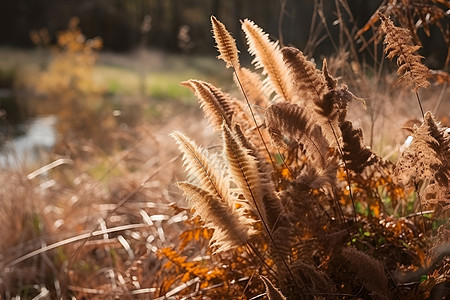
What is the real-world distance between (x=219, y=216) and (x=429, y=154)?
0.32 m

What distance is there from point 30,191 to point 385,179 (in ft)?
5.13

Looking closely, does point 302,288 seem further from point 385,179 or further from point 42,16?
point 42,16

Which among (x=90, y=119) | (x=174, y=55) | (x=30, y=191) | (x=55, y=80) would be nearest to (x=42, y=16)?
(x=174, y=55)

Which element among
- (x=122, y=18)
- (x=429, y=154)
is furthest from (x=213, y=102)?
(x=122, y=18)

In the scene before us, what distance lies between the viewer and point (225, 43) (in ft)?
3.08

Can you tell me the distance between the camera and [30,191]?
2350 mm

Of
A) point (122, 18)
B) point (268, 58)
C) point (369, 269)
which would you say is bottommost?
point (122, 18)

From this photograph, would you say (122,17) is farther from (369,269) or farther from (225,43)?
(369,269)

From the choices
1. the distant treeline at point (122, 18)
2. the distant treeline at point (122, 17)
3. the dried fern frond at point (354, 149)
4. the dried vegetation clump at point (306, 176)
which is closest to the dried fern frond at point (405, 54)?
the dried vegetation clump at point (306, 176)

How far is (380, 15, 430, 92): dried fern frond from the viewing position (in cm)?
91

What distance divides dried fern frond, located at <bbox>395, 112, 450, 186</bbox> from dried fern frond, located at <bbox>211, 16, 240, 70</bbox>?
0.98 ft

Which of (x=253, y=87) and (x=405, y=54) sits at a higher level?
(x=405, y=54)

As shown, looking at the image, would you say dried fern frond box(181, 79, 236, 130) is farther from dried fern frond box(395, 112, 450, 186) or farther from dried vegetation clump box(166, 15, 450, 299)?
dried fern frond box(395, 112, 450, 186)

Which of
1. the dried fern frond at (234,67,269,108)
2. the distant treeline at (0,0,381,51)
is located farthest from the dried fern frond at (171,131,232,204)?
the distant treeline at (0,0,381,51)
